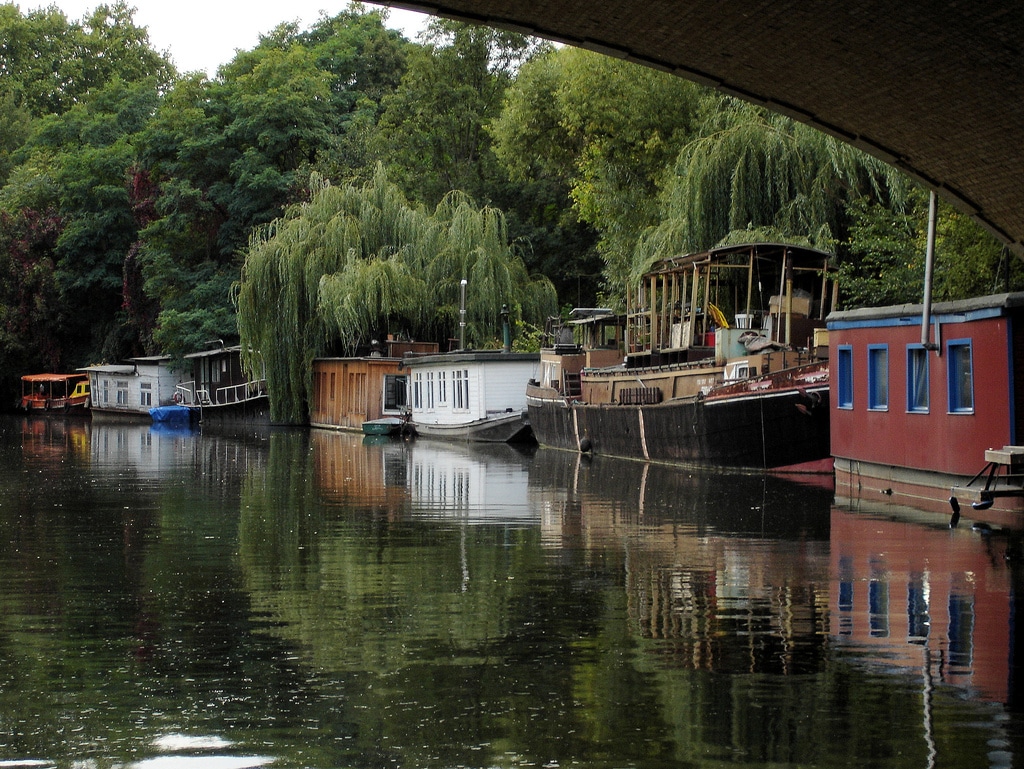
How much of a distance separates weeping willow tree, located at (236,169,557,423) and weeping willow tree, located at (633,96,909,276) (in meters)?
12.9

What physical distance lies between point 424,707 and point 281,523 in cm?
1012

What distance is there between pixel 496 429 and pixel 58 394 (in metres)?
36.0

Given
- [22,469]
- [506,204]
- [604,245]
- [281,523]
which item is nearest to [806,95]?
[281,523]

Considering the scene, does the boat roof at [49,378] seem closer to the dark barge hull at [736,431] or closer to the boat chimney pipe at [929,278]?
the dark barge hull at [736,431]

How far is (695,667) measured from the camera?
8.45 metres

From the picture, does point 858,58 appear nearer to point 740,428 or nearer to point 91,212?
point 740,428

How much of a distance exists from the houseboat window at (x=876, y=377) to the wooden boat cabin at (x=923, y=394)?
0.01 meters

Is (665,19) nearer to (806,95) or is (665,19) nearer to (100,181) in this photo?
(806,95)

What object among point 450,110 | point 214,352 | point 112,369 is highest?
point 450,110

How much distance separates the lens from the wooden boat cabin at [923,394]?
1644cm

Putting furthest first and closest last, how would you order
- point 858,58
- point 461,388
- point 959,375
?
point 461,388
point 959,375
point 858,58

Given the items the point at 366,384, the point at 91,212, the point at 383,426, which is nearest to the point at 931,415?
the point at 383,426

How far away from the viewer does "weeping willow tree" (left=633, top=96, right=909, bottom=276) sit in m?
30.0

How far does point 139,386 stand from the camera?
2434 inches
